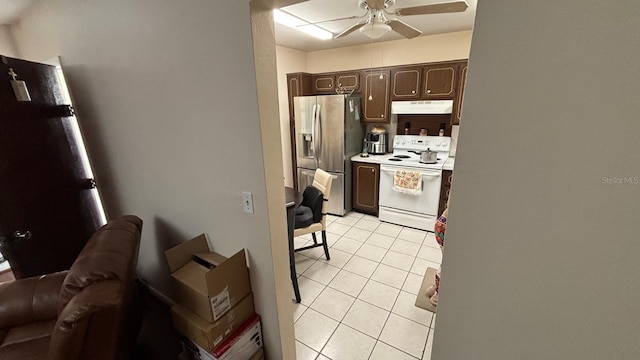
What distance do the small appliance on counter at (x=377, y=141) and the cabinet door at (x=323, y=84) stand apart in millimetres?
923

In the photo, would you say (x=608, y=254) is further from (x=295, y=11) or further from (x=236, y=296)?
(x=295, y=11)

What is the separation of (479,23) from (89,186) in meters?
3.04

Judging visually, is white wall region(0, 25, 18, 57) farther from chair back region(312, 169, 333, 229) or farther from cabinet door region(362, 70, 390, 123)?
cabinet door region(362, 70, 390, 123)

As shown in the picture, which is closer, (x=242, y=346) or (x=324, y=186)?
(x=242, y=346)

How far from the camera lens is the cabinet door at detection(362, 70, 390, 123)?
3.56 m

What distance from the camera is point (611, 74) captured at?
523 millimetres

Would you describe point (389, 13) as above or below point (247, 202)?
above

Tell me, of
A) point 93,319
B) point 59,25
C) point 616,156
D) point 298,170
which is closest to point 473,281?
point 616,156

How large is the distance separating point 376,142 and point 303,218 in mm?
2029

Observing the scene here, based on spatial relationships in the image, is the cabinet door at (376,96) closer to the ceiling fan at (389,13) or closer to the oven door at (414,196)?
the oven door at (414,196)

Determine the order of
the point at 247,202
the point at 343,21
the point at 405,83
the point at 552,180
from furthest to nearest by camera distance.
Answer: the point at 405,83 → the point at 343,21 → the point at 247,202 → the point at 552,180

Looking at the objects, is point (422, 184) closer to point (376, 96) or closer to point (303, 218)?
point (376, 96)

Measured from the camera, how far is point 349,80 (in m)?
3.79

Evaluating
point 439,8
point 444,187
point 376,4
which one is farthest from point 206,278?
point 444,187
